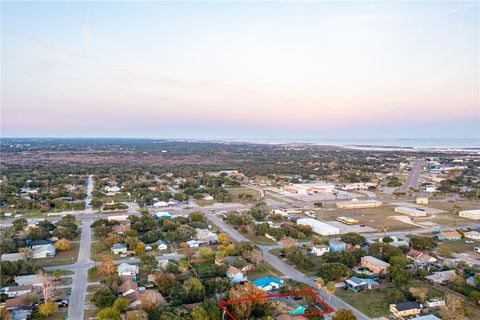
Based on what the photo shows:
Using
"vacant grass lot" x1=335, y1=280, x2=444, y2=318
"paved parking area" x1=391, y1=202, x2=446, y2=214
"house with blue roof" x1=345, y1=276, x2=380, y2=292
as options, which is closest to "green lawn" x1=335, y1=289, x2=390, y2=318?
"vacant grass lot" x1=335, y1=280, x2=444, y2=318

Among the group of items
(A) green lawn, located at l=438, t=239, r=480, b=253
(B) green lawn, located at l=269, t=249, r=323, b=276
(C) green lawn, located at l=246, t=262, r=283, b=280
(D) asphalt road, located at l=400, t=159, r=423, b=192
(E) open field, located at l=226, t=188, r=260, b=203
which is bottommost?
(D) asphalt road, located at l=400, t=159, r=423, b=192

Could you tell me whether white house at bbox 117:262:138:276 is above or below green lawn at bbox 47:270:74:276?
above

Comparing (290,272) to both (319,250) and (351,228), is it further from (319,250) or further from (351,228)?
(351,228)

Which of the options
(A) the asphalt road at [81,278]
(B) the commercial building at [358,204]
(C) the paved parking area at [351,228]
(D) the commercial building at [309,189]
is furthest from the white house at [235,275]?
(D) the commercial building at [309,189]

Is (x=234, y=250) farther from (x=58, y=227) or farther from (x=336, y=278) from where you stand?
(x=58, y=227)

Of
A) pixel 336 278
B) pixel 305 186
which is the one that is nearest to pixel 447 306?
pixel 336 278

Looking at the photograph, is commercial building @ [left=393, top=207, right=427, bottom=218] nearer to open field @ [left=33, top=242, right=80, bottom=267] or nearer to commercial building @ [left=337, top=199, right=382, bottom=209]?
commercial building @ [left=337, top=199, right=382, bottom=209]
